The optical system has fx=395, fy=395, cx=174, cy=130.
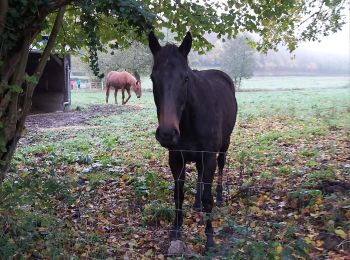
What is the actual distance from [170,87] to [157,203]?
74.0 inches

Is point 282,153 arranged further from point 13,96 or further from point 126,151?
point 13,96

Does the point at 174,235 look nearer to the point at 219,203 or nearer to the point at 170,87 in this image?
the point at 219,203

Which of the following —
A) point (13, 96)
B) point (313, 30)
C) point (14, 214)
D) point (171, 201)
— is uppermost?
point (313, 30)

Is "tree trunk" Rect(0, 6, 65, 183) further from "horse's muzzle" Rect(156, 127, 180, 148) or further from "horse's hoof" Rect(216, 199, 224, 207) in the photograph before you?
"horse's hoof" Rect(216, 199, 224, 207)

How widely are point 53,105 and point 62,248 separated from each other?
19.9 metres

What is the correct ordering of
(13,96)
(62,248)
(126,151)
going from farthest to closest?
(126,151) → (13,96) → (62,248)

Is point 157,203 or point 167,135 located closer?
point 167,135

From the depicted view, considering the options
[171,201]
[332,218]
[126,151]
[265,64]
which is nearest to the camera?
[332,218]

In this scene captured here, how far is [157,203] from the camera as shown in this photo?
522 centimetres

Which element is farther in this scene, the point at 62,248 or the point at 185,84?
the point at 185,84

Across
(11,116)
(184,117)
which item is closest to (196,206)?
(184,117)

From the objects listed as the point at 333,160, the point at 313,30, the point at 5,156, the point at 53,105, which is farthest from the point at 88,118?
the point at 5,156

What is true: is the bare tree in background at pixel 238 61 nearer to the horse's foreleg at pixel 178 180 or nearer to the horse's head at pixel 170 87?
the horse's foreleg at pixel 178 180

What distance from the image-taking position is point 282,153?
8.62 m
